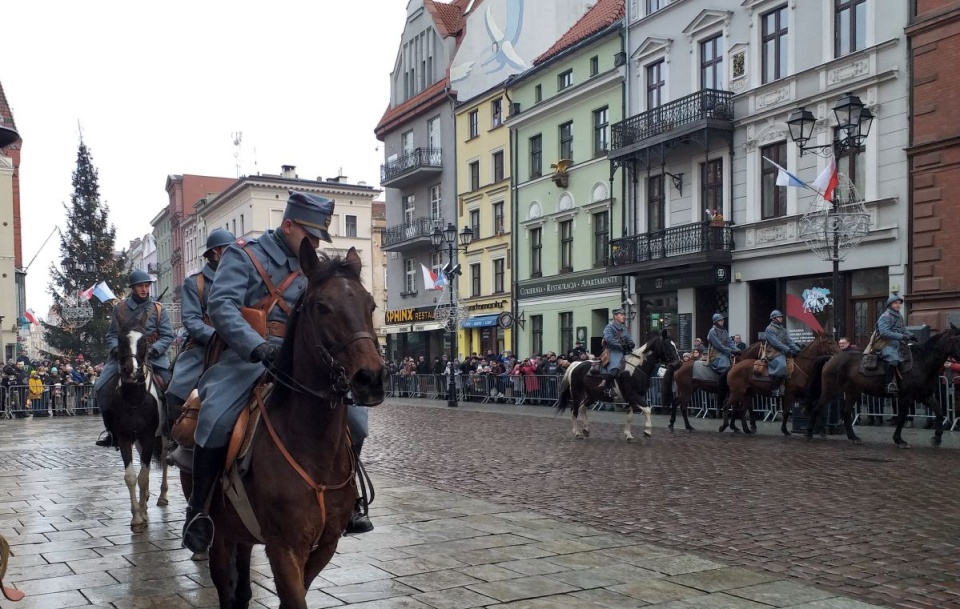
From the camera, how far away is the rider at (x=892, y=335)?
602 inches

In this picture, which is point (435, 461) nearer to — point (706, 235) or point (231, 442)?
point (231, 442)

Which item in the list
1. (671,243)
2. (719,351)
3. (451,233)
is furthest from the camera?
(451,233)

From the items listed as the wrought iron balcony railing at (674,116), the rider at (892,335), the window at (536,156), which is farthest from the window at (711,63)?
the rider at (892,335)

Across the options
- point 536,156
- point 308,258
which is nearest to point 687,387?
point 308,258

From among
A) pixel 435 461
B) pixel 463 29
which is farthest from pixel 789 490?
pixel 463 29

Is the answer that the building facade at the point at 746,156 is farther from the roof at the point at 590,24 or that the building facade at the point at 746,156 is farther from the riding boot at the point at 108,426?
the riding boot at the point at 108,426

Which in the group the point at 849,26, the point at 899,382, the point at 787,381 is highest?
the point at 849,26

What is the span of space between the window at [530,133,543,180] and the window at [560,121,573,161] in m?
1.68

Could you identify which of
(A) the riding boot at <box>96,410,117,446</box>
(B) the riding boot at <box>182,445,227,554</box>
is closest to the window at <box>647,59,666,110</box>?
(A) the riding boot at <box>96,410,117,446</box>

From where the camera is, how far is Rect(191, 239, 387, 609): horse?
4.11 m

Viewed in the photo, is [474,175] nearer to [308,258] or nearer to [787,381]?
[787,381]

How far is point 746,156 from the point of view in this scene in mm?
27875

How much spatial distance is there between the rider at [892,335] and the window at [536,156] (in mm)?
25189

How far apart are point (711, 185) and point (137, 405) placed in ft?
77.9
